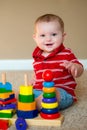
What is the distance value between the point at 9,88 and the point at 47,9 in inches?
43.2

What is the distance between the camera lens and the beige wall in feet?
6.15

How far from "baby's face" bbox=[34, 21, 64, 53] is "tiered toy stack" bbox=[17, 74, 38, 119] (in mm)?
241

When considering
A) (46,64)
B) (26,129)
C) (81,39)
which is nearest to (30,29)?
(81,39)

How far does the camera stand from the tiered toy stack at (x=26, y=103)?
866 mm

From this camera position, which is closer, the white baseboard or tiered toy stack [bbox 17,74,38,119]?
tiered toy stack [bbox 17,74,38,119]

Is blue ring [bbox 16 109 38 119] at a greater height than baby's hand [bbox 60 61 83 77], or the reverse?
baby's hand [bbox 60 61 83 77]

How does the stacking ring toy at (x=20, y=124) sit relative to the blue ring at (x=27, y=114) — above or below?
below

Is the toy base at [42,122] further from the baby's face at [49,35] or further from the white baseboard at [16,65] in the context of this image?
the white baseboard at [16,65]

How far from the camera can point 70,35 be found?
1903mm

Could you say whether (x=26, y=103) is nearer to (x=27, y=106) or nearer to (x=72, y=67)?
(x=27, y=106)

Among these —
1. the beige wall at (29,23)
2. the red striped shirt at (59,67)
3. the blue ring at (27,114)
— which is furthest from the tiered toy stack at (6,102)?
the beige wall at (29,23)

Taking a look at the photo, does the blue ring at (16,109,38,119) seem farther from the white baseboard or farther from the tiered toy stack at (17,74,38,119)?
the white baseboard

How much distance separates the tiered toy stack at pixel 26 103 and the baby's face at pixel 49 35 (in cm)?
24

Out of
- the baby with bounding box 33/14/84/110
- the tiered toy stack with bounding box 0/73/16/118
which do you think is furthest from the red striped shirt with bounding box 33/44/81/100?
the tiered toy stack with bounding box 0/73/16/118
